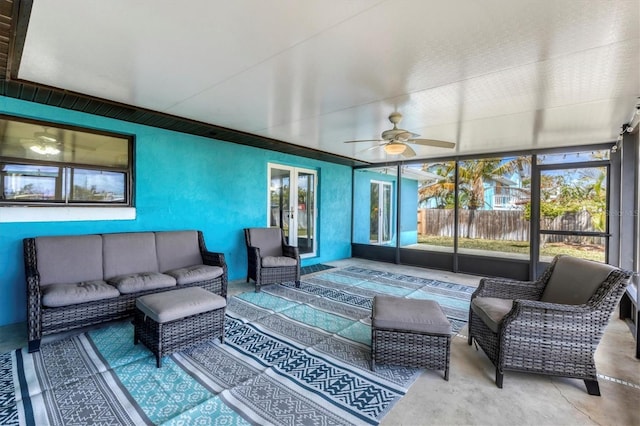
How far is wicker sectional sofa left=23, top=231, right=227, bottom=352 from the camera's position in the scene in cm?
264

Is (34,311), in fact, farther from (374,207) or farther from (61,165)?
(374,207)

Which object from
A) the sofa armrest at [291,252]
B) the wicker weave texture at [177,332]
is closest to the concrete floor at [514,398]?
the wicker weave texture at [177,332]

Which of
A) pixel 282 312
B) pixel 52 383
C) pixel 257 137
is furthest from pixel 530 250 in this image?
pixel 52 383

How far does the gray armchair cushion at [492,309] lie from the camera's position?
7.59 ft

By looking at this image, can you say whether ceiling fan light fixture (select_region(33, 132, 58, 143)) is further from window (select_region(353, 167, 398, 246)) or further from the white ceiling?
window (select_region(353, 167, 398, 246))

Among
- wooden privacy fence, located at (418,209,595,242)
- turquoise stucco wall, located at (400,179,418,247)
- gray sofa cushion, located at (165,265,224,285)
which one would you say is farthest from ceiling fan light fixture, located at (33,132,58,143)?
turquoise stucco wall, located at (400,179,418,247)

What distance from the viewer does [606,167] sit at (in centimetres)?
483

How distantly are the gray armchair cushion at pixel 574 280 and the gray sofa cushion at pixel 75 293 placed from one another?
414 centimetres

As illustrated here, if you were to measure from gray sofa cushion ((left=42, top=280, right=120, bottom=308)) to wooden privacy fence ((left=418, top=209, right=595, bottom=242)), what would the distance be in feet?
19.9

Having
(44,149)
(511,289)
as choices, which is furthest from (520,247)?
(44,149)

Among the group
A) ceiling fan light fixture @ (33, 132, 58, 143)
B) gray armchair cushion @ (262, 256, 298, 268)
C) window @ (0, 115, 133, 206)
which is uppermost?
ceiling fan light fixture @ (33, 132, 58, 143)

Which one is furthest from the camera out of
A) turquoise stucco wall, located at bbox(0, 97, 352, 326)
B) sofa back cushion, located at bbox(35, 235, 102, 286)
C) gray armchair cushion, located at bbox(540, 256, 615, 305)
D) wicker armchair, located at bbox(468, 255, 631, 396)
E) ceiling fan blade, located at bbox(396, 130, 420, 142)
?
ceiling fan blade, located at bbox(396, 130, 420, 142)

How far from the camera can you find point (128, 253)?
359 cm

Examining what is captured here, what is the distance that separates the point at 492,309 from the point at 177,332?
8.69 feet
